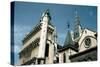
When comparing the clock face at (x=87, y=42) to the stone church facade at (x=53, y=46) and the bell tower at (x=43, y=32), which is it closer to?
the stone church facade at (x=53, y=46)

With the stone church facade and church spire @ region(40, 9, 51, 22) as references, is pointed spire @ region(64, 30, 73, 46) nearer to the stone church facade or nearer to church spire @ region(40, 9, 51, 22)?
the stone church facade

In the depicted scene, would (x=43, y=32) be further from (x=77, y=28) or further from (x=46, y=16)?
(x=77, y=28)

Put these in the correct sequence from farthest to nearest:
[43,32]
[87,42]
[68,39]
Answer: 1. [87,42]
2. [68,39]
3. [43,32]

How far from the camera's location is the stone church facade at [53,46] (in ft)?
8.33

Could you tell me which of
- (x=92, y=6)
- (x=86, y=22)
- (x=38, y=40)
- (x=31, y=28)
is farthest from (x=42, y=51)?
(x=92, y=6)

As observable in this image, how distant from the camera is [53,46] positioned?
2.68m

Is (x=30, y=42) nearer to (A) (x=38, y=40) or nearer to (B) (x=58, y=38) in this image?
(A) (x=38, y=40)

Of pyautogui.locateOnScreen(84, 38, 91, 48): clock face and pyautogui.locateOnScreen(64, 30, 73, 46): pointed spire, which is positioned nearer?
pyautogui.locateOnScreen(64, 30, 73, 46): pointed spire

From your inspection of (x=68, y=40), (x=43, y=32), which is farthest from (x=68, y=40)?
(x=43, y=32)

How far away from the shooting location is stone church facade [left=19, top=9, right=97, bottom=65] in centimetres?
254

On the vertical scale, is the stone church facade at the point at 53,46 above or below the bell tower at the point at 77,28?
below

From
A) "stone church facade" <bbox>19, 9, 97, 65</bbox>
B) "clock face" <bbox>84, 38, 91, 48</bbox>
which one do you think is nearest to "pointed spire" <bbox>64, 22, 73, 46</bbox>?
"stone church facade" <bbox>19, 9, 97, 65</bbox>

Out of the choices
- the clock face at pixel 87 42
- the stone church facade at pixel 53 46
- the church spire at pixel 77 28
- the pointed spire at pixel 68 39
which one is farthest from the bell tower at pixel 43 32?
the clock face at pixel 87 42

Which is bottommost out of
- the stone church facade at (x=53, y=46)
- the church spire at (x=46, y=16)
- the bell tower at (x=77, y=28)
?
the stone church facade at (x=53, y=46)
